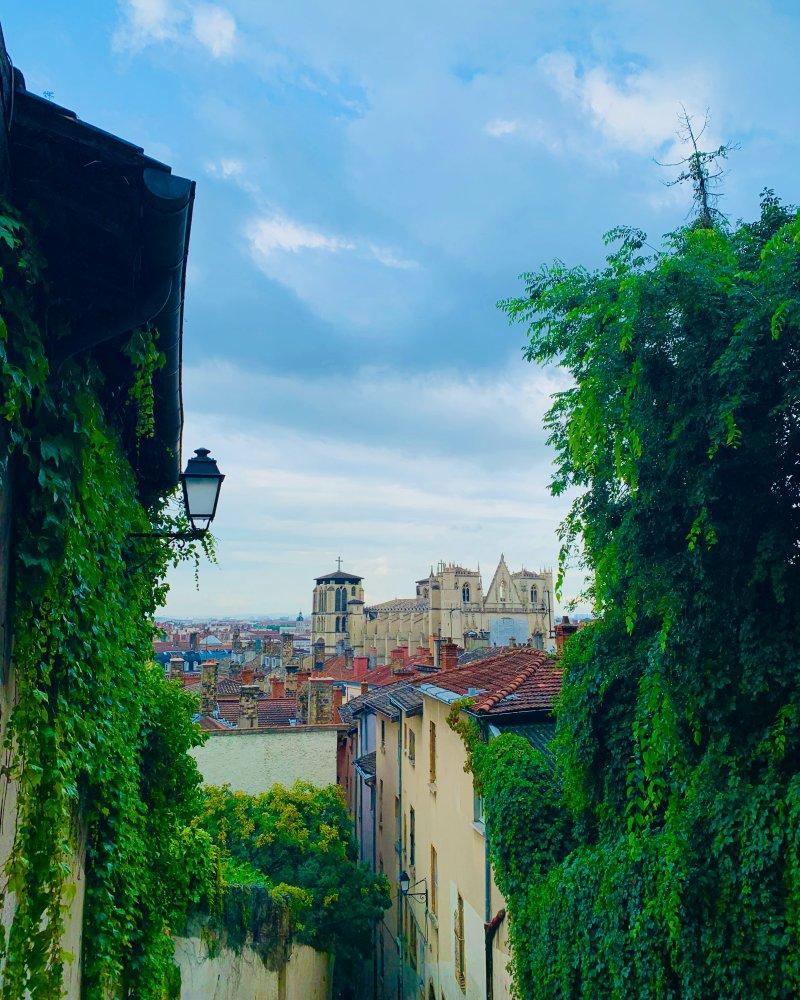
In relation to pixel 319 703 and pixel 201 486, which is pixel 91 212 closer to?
pixel 201 486

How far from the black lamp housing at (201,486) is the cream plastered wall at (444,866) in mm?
8527

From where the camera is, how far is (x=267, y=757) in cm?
3158

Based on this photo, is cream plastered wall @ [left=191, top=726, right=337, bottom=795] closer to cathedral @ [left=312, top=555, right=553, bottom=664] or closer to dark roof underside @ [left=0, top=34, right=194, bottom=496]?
dark roof underside @ [left=0, top=34, right=194, bottom=496]

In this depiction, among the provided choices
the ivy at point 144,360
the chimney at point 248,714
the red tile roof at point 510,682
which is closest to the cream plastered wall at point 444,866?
the red tile roof at point 510,682

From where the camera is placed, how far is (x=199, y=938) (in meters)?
10.8

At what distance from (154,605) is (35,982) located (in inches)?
190

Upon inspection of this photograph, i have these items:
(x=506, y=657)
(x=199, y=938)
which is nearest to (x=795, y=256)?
(x=199, y=938)

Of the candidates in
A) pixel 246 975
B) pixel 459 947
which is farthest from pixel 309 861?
pixel 459 947

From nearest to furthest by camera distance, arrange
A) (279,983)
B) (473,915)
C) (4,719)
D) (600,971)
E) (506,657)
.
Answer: (4,719) < (600,971) < (473,915) < (279,983) < (506,657)

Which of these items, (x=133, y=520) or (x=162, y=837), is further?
(x=162, y=837)

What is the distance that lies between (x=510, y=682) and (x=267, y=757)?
20.8m

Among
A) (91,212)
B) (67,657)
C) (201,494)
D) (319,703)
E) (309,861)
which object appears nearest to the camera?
(91,212)

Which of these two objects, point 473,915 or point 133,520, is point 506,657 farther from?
point 133,520

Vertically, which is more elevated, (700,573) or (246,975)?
(700,573)
